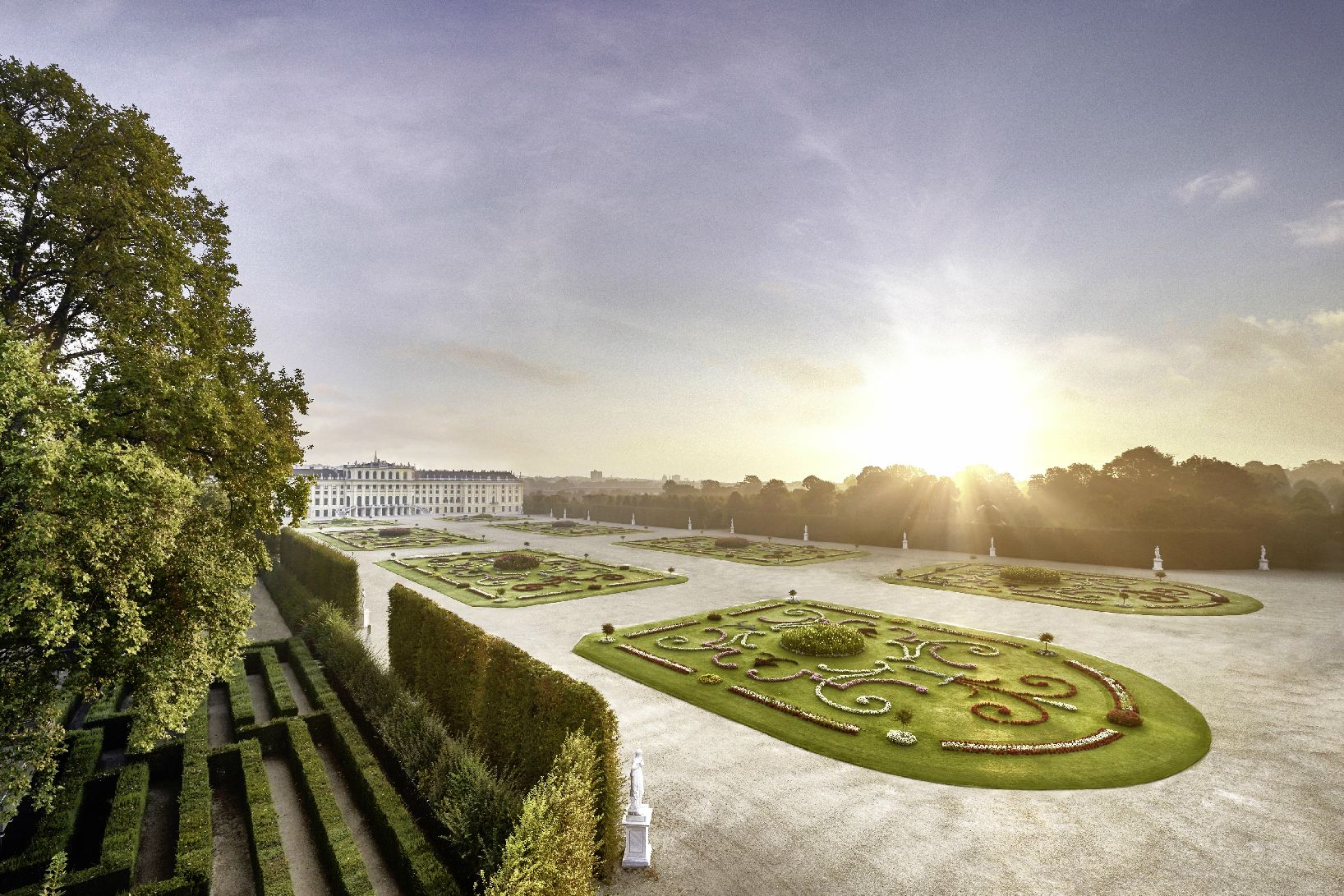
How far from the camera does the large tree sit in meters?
9.56

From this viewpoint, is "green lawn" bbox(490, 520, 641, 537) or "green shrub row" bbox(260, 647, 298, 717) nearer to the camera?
"green shrub row" bbox(260, 647, 298, 717)

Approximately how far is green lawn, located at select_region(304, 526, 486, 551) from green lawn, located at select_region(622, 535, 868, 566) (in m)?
21.8

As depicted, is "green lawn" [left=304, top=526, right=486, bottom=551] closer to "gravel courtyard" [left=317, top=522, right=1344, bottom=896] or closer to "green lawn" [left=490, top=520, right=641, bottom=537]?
"green lawn" [left=490, top=520, right=641, bottom=537]

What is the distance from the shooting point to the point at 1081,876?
33.2 feet

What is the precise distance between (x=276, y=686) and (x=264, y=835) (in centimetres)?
928

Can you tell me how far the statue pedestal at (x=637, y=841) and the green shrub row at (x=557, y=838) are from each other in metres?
0.81

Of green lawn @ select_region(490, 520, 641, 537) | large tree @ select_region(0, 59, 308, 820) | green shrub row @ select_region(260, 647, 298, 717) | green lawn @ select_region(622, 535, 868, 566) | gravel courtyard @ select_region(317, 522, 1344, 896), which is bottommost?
gravel courtyard @ select_region(317, 522, 1344, 896)

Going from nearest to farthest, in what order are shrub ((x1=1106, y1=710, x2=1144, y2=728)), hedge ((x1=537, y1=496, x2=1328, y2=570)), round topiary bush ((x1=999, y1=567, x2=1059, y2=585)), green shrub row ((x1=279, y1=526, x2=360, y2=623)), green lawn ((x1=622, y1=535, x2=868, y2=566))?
shrub ((x1=1106, y1=710, x2=1144, y2=728)), green shrub row ((x1=279, y1=526, x2=360, y2=623)), round topiary bush ((x1=999, y1=567, x2=1059, y2=585)), hedge ((x1=537, y1=496, x2=1328, y2=570)), green lawn ((x1=622, y1=535, x2=868, y2=566))

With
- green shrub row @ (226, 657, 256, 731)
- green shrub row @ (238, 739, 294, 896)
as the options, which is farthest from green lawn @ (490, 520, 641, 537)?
green shrub row @ (238, 739, 294, 896)

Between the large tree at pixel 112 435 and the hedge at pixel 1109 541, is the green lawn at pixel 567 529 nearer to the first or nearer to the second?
the hedge at pixel 1109 541

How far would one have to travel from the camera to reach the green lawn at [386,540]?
201 feet

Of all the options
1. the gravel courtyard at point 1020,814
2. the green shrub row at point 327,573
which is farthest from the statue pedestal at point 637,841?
the green shrub row at point 327,573

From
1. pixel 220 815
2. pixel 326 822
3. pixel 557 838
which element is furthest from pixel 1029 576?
pixel 220 815

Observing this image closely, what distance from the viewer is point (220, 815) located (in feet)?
43.5
